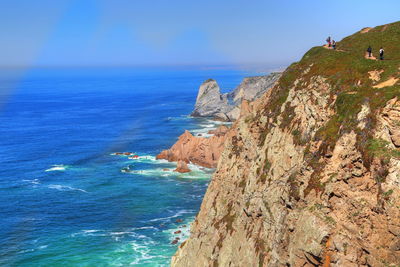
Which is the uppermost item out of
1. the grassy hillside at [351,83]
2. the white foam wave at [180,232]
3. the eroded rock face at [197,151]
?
the grassy hillside at [351,83]

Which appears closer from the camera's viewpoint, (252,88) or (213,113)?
(213,113)

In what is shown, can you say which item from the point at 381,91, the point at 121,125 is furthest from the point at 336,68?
the point at 121,125

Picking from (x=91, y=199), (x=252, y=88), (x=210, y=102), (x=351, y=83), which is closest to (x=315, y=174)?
(x=351, y=83)

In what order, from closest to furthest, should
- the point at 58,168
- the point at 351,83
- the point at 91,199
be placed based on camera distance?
1. the point at 351,83
2. the point at 91,199
3. the point at 58,168

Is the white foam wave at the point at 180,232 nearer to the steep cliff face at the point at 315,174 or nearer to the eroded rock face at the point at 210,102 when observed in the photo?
the steep cliff face at the point at 315,174

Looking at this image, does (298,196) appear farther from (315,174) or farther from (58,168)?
(58,168)

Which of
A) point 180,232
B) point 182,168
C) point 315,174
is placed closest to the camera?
point 315,174

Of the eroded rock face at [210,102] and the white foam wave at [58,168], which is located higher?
the eroded rock face at [210,102]

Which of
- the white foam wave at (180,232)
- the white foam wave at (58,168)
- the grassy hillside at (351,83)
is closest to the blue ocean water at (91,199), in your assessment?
the white foam wave at (180,232)
